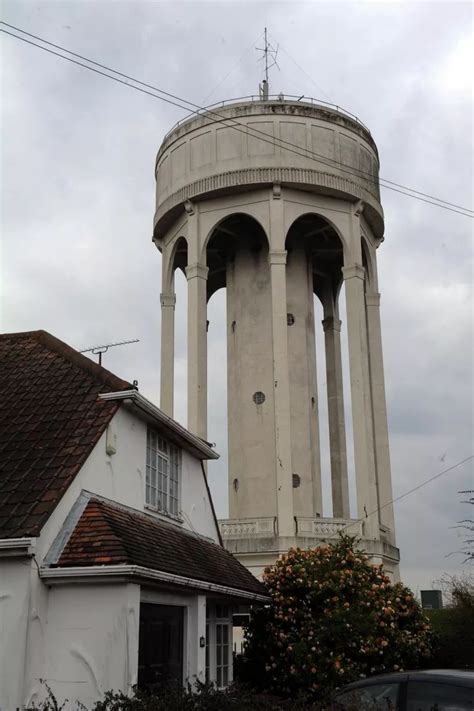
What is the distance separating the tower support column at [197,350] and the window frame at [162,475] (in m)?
10.2

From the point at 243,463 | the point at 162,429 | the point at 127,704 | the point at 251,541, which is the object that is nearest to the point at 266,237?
the point at 243,463

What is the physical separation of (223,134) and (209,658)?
1911cm

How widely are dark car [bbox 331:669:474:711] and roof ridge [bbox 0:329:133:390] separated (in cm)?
617

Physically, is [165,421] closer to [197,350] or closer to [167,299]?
[197,350]

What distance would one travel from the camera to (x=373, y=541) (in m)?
26.8

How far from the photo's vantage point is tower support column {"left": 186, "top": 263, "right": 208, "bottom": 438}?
1093 inches

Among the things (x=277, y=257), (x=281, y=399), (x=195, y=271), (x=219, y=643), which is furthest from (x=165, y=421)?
(x=195, y=271)

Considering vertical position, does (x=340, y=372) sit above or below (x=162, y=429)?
above

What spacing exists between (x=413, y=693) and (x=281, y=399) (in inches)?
690

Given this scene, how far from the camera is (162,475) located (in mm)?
16391

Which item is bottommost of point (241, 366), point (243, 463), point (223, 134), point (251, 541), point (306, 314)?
point (251, 541)

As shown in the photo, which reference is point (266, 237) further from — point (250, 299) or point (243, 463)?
point (243, 463)

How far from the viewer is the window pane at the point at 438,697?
358 inches

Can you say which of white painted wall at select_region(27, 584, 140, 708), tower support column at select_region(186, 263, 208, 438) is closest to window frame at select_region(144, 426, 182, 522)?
white painted wall at select_region(27, 584, 140, 708)
